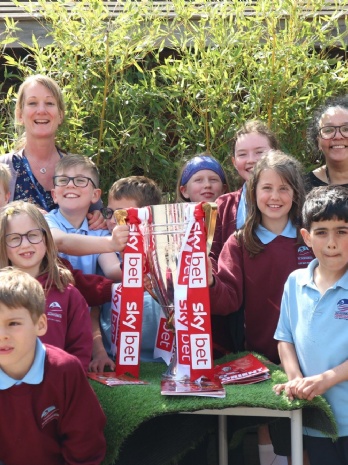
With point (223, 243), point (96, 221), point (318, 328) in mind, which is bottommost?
point (318, 328)

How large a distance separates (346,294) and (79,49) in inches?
81.4

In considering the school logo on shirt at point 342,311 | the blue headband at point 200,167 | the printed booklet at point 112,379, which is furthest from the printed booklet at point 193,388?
the blue headband at point 200,167

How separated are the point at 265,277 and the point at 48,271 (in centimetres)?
86

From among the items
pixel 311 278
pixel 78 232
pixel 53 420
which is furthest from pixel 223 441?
pixel 78 232

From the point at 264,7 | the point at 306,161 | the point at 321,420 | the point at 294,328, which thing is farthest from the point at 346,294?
the point at 264,7

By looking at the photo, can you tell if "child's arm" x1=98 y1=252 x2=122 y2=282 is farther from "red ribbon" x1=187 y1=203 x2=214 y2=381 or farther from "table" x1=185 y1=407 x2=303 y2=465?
"table" x1=185 y1=407 x2=303 y2=465

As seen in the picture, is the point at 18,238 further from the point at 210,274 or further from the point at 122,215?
the point at 210,274

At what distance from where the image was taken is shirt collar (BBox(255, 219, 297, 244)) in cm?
339

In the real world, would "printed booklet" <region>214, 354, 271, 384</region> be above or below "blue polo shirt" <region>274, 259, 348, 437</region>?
below

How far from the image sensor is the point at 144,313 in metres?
3.52

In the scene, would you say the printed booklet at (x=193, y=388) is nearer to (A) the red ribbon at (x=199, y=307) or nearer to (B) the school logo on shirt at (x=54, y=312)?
(A) the red ribbon at (x=199, y=307)

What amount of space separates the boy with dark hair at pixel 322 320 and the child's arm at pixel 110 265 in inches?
30.8

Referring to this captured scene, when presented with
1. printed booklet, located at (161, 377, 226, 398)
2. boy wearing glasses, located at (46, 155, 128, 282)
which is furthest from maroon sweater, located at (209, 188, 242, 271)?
printed booklet, located at (161, 377, 226, 398)

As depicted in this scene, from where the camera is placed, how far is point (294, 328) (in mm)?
3064
